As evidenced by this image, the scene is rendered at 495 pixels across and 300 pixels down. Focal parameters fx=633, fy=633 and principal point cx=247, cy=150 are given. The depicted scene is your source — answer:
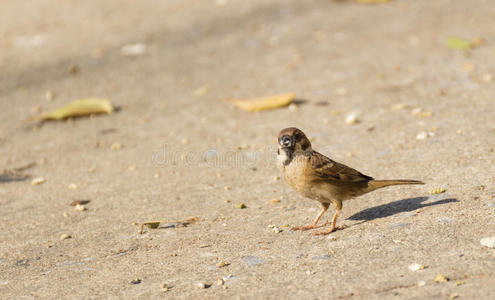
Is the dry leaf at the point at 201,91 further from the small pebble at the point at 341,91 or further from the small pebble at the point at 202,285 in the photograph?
the small pebble at the point at 202,285

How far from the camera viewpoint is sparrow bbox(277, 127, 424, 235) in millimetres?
4188

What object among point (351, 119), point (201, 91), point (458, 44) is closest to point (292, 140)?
point (351, 119)

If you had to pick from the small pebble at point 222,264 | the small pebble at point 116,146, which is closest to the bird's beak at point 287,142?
the small pebble at point 222,264

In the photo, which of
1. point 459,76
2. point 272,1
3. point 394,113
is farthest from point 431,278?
point 272,1

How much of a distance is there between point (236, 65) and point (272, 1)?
2.12 metres

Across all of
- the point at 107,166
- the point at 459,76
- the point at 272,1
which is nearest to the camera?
the point at 107,166

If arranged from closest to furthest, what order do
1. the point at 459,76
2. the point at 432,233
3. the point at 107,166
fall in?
the point at 432,233
the point at 107,166
the point at 459,76

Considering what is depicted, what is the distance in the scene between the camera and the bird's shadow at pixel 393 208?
14.1ft

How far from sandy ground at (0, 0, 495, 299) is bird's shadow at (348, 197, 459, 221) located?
0.07 ft

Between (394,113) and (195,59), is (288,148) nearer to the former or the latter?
(394,113)

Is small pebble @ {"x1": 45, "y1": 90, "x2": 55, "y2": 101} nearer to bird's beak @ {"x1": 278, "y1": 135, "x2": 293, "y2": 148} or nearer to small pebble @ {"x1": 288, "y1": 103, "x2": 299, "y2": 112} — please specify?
small pebble @ {"x1": 288, "y1": 103, "x2": 299, "y2": 112}

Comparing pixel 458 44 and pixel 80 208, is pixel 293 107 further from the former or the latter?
pixel 80 208

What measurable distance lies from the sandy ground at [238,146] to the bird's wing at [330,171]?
31 centimetres

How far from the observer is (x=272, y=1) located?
10.1 metres
